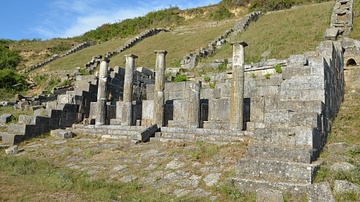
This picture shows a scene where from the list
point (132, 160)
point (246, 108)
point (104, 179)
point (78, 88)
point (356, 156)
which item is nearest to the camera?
point (356, 156)

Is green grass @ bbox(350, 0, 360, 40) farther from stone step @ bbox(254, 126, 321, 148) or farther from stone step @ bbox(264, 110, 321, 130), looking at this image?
stone step @ bbox(254, 126, 321, 148)

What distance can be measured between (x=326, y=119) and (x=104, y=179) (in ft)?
21.1

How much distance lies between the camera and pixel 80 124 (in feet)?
59.7

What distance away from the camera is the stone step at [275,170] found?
7.66m

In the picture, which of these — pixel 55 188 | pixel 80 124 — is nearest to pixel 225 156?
pixel 55 188

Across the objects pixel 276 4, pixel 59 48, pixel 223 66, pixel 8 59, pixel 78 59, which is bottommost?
pixel 223 66

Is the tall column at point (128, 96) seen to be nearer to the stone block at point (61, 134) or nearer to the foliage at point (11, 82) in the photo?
the stone block at point (61, 134)

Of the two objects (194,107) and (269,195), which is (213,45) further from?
(269,195)

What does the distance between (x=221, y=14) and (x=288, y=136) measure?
173 feet

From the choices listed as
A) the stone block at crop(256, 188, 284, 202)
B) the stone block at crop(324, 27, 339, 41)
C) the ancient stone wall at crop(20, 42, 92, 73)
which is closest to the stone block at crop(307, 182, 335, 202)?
the stone block at crop(256, 188, 284, 202)

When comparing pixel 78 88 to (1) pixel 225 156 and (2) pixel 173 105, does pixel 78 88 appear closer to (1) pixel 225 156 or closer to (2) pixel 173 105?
(2) pixel 173 105

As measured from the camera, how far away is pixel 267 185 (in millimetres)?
7660

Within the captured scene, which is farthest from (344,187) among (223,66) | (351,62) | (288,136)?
(223,66)

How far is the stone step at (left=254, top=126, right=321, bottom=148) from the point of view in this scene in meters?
8.67
